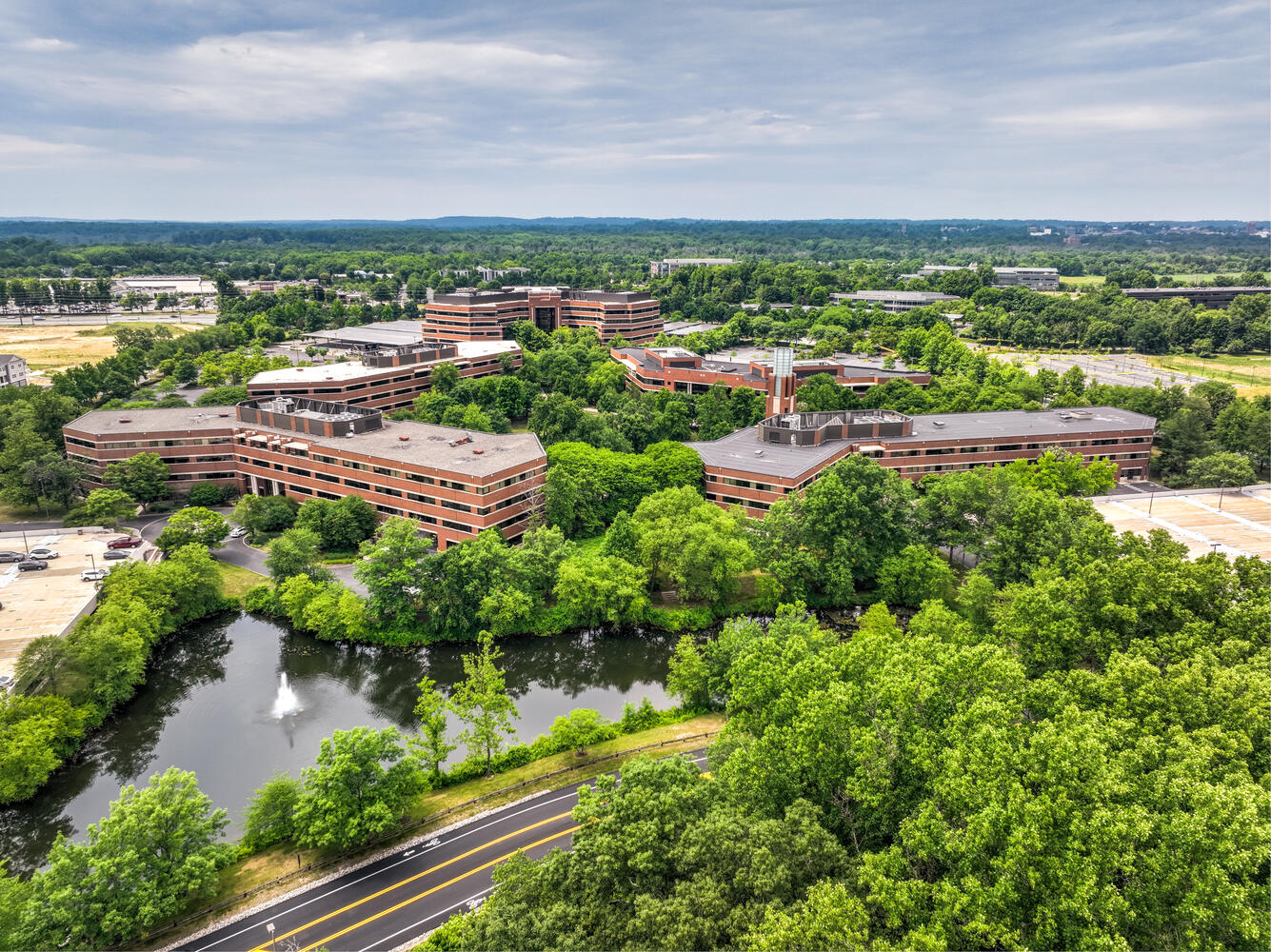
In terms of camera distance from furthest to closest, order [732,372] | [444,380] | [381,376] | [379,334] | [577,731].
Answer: [379,334], [732,372], [444,380], [381,376], [577,731]

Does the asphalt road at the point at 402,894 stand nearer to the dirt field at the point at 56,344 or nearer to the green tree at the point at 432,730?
the green tree at the point at 432,730

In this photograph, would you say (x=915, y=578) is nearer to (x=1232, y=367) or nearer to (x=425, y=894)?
(x=425, y=894)

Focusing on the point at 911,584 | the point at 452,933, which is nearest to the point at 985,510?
the point at 911,584

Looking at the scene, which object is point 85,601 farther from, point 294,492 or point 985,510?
point 985,510

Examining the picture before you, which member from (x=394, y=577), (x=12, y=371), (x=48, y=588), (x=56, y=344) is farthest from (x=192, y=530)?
(x=56, y=344)

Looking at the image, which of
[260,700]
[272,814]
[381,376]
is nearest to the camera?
[272,814]

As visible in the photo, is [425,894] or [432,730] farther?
[432,730]
